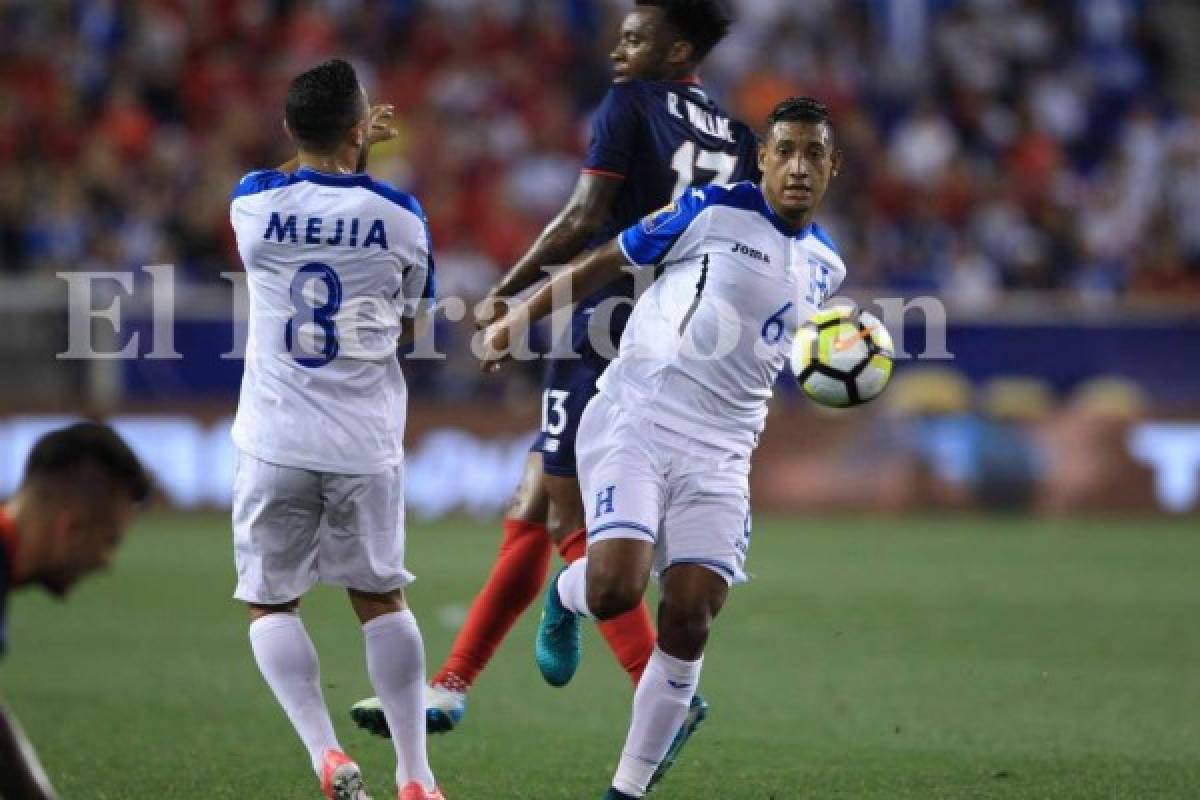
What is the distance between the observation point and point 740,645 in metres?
9.86

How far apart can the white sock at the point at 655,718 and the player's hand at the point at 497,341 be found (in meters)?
1.05

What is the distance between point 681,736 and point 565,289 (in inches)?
55.2

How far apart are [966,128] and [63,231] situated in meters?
9.22

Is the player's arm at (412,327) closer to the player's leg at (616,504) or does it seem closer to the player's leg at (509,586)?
the player's leg at (616,504)

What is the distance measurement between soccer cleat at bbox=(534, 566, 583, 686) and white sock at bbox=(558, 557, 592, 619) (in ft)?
0.72

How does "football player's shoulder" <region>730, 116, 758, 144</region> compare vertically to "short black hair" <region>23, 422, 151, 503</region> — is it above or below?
above

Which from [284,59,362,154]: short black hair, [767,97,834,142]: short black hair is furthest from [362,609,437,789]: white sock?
[767,97,834,142]: short black hair

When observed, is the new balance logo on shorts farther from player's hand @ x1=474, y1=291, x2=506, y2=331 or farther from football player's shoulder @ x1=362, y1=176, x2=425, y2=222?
football player's shoulder @ x1=362, y1=176, x2=425, y2=222

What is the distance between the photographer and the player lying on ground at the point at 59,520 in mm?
3930

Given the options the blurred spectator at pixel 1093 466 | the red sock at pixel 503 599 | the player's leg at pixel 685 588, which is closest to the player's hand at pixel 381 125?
the player's leg at pixel 685 588

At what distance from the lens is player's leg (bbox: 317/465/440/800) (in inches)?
219

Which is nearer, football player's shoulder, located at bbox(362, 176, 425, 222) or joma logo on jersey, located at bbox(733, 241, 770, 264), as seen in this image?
football player's shoulder, located at bbox(362, 176, 425, 222)

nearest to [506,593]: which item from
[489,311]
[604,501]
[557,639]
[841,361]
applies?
[557,639]

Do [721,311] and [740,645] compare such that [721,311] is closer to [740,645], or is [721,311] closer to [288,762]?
[288,762]
